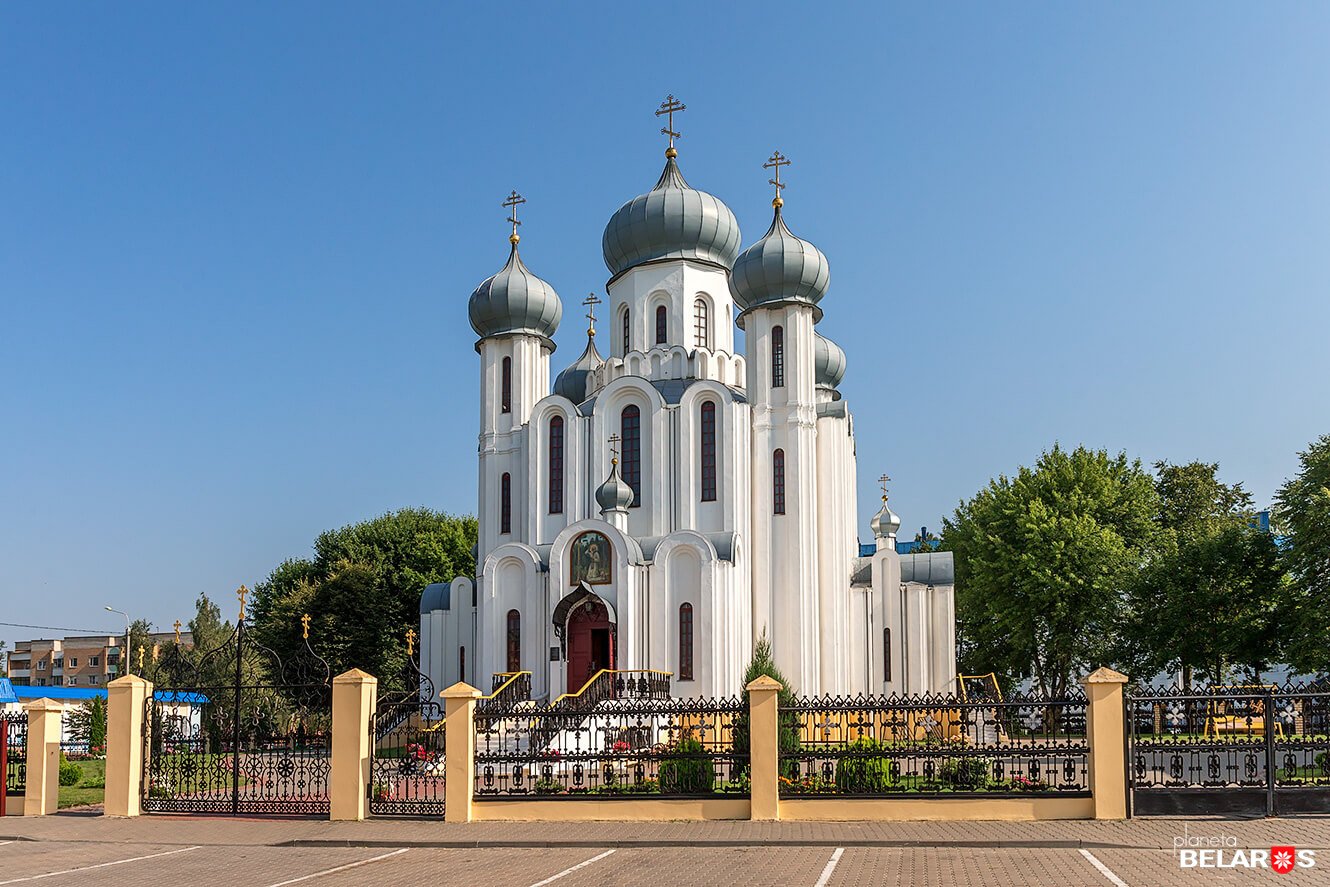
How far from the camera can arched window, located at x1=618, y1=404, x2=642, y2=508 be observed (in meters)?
32.6

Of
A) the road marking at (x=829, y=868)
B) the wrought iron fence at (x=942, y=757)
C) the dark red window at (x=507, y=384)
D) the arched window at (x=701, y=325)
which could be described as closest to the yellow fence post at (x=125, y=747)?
the wrought iron fence at (x=942, y=757)

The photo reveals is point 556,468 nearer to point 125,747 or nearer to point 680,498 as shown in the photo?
point 680,498

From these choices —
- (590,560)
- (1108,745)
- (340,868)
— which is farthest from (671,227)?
(340,868)

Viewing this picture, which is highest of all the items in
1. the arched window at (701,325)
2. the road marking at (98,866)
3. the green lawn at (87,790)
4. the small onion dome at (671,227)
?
the small onion dome at (671,227)

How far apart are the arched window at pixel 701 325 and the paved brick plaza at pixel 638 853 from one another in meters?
20.6

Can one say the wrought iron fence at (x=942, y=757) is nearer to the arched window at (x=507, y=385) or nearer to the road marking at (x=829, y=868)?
the road marking at (x=829, y=868)

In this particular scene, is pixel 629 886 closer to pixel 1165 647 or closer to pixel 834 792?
pixel 834 792

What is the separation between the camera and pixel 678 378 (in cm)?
3428

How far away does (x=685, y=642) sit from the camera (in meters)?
30.4

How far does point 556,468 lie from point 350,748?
55.5 feet

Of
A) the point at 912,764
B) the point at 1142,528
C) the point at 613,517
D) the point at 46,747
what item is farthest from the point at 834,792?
the point at 1142,528

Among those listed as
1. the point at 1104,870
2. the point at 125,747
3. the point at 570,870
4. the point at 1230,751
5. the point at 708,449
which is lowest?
the point at 570,870

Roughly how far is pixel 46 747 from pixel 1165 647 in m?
27.1

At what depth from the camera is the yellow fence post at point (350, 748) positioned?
17.0 meters
